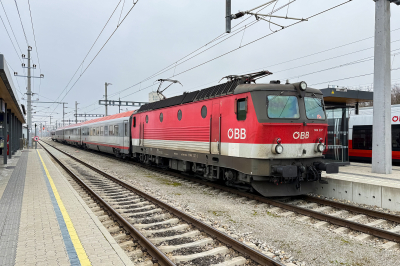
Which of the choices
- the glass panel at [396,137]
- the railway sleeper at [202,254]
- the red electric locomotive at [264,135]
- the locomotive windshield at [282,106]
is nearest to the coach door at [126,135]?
the red electric locomotive at [264,135]

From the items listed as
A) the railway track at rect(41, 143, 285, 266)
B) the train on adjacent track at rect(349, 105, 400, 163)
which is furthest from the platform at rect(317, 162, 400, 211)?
the train on adjacent track at rect(349, 105, 400, 163)

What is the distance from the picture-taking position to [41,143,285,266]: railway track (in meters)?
4.66

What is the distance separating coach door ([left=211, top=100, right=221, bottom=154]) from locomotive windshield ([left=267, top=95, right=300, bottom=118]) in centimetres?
193

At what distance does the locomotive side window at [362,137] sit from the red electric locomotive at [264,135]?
9.77 m

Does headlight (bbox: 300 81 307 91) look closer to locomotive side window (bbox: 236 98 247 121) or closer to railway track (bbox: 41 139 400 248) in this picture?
locomotive side window (bbox: 236 98 247 121)

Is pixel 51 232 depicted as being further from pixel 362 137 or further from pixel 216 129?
pixel 362 137

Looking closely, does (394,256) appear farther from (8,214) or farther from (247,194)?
(8,214)

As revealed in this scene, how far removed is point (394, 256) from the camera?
487 centimetres

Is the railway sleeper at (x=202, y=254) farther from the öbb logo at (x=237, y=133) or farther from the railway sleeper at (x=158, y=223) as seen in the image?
Result: the öbb logo at (x=237, y=133)

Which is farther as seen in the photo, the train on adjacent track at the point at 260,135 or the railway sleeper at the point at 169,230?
the train on adjacent track at the point at 260,135

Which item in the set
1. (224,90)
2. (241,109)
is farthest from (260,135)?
(224,90)

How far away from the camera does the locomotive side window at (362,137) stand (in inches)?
659

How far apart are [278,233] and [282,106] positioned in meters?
3.65

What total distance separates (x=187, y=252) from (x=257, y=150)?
12.2 ft
